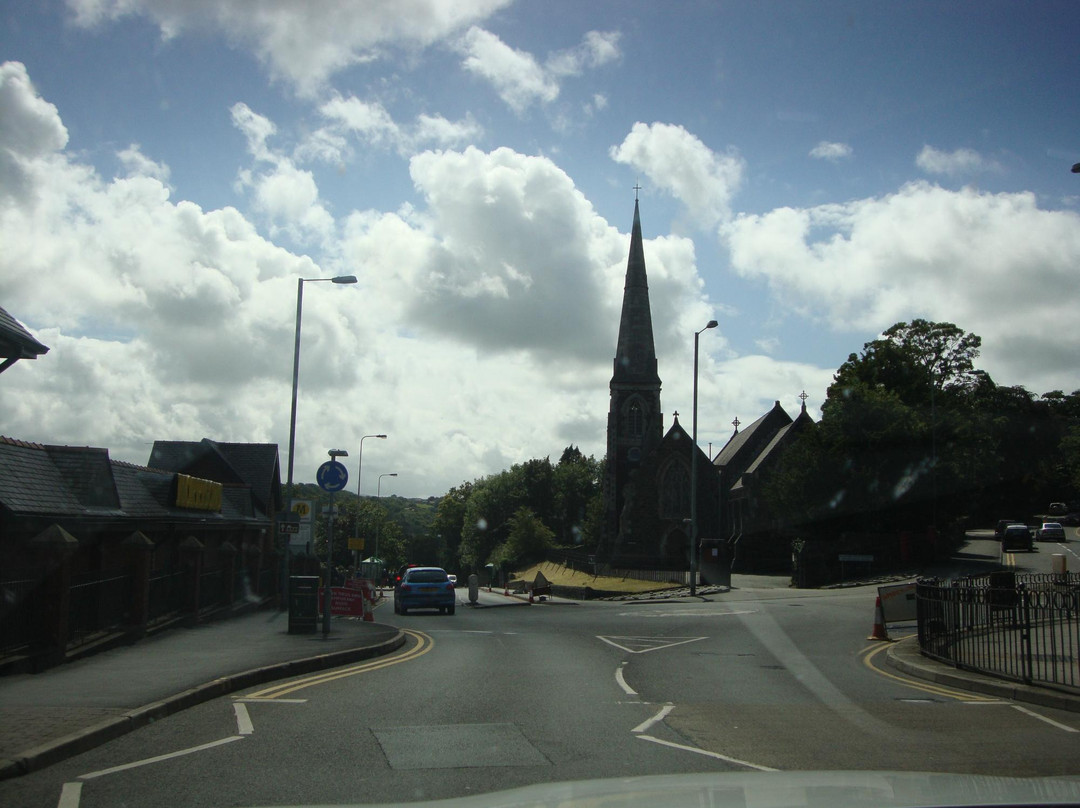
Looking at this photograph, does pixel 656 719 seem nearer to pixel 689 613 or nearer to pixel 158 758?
pixel 158 758

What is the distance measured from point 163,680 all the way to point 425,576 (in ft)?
62.2

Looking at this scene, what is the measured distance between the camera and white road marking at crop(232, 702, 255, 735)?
8.66m

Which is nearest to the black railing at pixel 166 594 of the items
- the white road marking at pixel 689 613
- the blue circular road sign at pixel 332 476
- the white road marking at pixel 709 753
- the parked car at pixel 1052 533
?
the blue circular road sign at pixel 332 476

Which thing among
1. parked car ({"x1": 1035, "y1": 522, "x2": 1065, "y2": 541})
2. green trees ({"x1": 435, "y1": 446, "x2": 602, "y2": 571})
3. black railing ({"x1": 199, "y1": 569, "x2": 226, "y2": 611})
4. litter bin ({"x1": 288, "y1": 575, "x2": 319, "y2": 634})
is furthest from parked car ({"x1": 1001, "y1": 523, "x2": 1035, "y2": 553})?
green trees ({"x1": 435, "y1": 446, "x2": 602, "y2": 571})

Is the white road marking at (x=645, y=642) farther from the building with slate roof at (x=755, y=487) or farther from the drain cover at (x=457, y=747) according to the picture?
the building with slate roof at (x=755, y=487)

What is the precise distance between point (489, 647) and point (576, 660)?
8.86ft

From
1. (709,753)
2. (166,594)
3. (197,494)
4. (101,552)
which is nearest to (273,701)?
(709,753)

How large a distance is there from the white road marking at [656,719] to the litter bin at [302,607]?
1013 cm

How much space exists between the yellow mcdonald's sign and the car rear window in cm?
686

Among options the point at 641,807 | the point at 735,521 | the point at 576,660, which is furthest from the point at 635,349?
the point at 641,807

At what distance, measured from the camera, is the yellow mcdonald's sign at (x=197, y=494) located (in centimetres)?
2661

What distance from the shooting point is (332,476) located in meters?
18.0

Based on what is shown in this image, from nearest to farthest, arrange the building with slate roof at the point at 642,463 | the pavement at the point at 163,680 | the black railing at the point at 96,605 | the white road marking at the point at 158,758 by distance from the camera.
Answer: the white road marking at the point at 158,758 → the pavement at the point at 163,680 → the black railing at the point at 96,605 → the building with slate roof at the point at 642,463

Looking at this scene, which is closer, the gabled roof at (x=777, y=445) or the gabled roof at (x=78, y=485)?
the gabled roof at (x=78, y=485)
